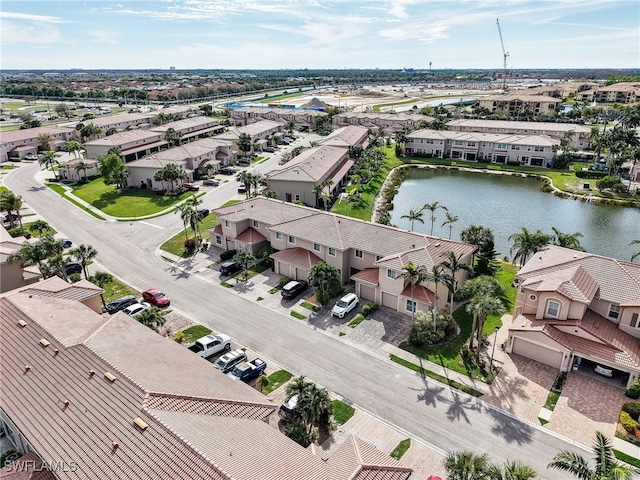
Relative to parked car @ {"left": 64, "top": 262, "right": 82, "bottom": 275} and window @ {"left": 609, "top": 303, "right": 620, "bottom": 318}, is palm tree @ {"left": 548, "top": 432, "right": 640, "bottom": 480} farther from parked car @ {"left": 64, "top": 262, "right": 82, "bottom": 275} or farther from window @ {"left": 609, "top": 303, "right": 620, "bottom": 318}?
parked car @ {"left": 64, "top": 262, "right": 82, "bottom": 275}

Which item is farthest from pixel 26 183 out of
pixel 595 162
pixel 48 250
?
pixel 595 162

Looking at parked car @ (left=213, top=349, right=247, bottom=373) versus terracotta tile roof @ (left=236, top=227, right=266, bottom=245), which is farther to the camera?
terracotta tile roof @ (left=236, top=227, right=266, bottom=245)

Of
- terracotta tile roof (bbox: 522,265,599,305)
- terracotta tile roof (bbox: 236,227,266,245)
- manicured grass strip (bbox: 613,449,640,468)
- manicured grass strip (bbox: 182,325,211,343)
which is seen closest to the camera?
manicured grass strip (bbox: 613,449,640,468)

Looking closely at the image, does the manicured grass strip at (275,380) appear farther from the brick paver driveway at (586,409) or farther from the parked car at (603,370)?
the parked car at (603,370)

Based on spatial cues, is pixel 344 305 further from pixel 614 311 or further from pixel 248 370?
pixel 614 311

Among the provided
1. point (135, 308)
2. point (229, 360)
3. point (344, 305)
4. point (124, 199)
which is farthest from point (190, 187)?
point (229, 360)

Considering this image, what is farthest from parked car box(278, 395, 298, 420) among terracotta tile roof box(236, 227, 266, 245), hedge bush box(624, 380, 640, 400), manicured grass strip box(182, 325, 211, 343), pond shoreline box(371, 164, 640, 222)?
pond shoreline box(371, 164, 640, 222)

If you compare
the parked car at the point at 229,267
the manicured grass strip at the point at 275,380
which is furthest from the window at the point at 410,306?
the parked car at the point at 229,267
